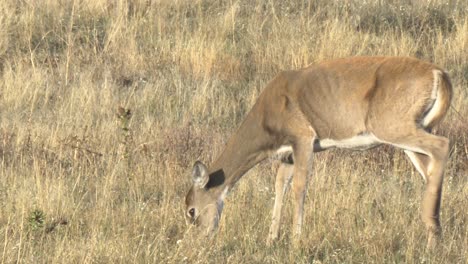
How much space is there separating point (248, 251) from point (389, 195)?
69.1 inches

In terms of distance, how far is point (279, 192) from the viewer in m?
8.92

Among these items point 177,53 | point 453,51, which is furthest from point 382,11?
point 177,53

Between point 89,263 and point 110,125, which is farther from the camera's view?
point 110,125

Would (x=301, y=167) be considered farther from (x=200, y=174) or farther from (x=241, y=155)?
(x=200, y=174)

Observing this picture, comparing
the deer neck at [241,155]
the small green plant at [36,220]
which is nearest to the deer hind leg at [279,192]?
the deer neck at [241,155]

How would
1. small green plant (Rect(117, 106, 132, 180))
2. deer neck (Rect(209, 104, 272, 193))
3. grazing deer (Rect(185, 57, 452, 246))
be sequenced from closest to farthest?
1. grazing deer (Rect(185, 57, 452, 246))
2. deer neck (Rect(209, 104, 272, 193))
3. small green plant (Rect(117, 106, 132, 180))

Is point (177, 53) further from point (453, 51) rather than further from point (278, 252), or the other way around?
point (278, 252)

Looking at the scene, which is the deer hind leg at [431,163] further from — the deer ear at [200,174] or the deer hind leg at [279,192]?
the deer ear at [200,174]

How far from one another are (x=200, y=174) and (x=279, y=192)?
2.30 feet

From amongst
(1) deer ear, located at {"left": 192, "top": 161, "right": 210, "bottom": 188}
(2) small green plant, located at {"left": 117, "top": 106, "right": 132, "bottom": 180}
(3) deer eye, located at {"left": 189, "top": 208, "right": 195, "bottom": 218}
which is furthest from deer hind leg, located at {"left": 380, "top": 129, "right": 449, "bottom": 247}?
Result: (2) small green plant, located at {"left": 117, "top": 106, "right": 132, "bottom": 180}

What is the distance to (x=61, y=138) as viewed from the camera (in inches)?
436

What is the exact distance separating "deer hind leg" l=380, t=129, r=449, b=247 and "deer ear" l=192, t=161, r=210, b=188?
148 cm

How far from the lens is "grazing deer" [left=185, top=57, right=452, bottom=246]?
8.48 meters

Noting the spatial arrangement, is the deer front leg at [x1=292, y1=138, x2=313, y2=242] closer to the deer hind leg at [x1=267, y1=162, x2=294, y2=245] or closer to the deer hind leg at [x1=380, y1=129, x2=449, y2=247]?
the deer hind leg at [x1=267, y1=162, x2=294, y2=245]
